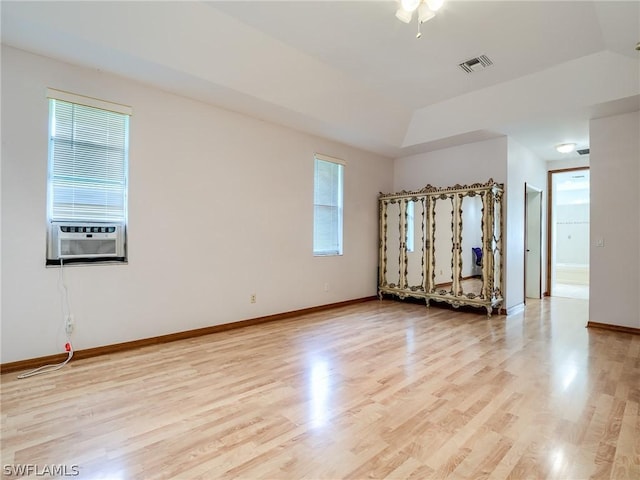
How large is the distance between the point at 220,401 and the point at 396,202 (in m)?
4.42

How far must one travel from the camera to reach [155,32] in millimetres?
2781

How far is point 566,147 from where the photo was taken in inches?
206

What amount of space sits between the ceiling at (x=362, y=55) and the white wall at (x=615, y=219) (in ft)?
1.08

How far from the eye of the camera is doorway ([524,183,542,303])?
6.23 m

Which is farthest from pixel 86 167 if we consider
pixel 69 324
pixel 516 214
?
pixel 516 214

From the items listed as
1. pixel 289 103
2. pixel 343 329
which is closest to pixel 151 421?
pixel 343 329

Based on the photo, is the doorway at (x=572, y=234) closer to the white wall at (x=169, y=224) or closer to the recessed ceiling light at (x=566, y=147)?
the recessed ceiling light at (x=566, y=147)

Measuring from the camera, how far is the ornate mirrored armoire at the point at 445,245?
4781 millimetres

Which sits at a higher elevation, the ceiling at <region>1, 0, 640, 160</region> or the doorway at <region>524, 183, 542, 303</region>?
the ceiling at <region>1, 0, 640, 160</region>

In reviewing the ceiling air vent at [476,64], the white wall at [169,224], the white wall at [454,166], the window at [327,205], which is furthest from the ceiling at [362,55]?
the window at [327,205]

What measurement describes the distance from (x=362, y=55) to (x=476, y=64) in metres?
1.32

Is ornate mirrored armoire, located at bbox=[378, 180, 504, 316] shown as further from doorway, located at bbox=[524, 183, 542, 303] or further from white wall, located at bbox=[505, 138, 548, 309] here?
doorway, located at bbox=[524, 183, 542, 303]

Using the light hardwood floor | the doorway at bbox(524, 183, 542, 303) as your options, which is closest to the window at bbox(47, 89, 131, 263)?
the light hardwood floor

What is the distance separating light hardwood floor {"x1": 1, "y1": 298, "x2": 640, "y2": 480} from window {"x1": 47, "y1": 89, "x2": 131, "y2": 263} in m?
1.28
